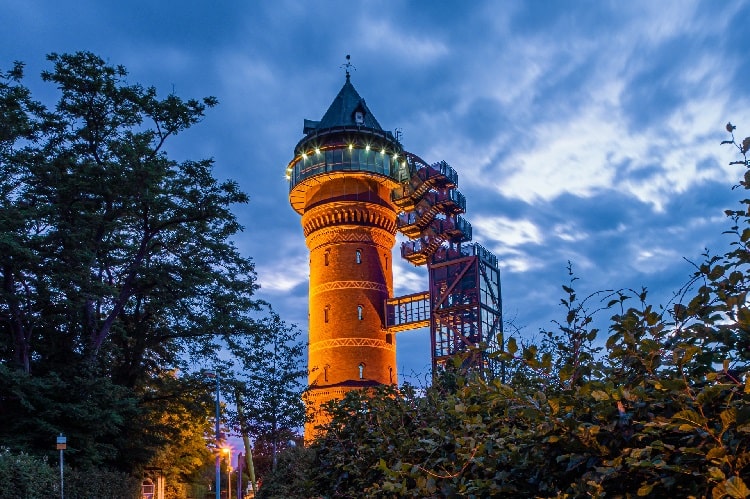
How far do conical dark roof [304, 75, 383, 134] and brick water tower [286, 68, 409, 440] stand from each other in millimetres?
123

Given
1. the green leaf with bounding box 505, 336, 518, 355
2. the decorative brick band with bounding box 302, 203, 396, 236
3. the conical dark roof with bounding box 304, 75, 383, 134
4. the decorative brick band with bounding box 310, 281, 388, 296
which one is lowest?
the green leaf with bounding box 505, 336, 518, 355

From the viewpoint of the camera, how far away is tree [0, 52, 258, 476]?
98.8ft

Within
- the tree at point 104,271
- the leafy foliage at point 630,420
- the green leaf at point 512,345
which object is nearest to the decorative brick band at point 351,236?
the tree at point 104,271

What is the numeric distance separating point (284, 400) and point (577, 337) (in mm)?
40238

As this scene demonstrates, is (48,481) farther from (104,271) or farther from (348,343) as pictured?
(348,343)

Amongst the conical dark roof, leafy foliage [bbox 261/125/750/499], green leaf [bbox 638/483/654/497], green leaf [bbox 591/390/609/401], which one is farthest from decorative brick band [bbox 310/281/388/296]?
green leaf [bbox 638/483/654/497]

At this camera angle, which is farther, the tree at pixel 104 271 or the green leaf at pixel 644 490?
the tree at pixel 104 271

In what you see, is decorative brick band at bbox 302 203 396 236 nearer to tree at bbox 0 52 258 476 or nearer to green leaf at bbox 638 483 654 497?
tree at bbox 0 52 258 476

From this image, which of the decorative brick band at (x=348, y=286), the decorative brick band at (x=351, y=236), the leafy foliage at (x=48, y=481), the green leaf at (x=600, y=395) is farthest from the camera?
the decorative brick band at (x=351, y=236)

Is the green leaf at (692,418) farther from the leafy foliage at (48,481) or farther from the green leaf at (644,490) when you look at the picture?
the leafy foliage at (48,481)

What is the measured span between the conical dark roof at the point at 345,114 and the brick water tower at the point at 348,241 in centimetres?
12

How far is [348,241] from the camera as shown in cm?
5559

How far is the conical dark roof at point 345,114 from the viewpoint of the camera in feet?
194

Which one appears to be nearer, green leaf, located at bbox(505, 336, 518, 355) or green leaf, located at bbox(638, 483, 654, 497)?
green leaf, located at bbox(638, 483, 654, 497)
